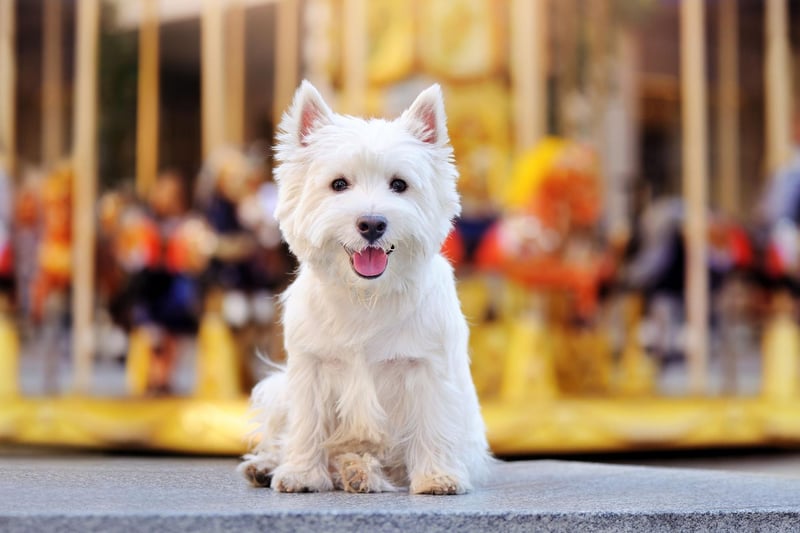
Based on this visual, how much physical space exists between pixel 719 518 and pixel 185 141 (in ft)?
65.9

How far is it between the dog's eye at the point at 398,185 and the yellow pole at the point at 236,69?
7.64m

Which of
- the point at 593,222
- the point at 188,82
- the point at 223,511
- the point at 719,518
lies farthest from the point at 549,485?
the point at 188,82

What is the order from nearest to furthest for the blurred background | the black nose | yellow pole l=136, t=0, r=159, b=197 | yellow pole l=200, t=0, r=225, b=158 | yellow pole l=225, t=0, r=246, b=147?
the black nose
the blurred background
yellow pole l=200, t=0, r=225, b=158
yellow pole l=136, t=0, r=159, b=197
yellow pole l=225, t=0, r=246, b=147

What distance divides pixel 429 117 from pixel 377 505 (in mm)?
1197

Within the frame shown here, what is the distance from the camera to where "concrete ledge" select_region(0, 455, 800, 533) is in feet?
9.45

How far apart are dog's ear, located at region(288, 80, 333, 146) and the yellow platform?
459 cm

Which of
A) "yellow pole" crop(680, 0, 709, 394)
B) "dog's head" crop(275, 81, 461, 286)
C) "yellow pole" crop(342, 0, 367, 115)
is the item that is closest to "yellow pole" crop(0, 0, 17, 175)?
"yellow pole" crop(342, 0, 367, 115)

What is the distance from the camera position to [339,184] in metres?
3.51

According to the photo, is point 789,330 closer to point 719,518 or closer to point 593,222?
point 593,222

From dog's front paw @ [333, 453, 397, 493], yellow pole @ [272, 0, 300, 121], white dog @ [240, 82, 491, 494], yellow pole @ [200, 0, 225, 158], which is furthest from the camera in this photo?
yellow pole @ [272, 0, 300, 121]

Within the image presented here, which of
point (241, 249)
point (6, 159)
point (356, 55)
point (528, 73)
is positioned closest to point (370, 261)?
point (528, 73)

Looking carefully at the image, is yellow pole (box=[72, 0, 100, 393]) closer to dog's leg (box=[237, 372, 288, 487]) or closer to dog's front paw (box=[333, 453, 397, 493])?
dog's leg (box=[237, 372, 288, 487])

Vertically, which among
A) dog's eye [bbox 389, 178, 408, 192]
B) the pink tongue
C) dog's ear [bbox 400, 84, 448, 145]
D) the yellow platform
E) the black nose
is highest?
dog's ear [bbox 400, 84, 448, 145]

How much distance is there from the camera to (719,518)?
343cm
